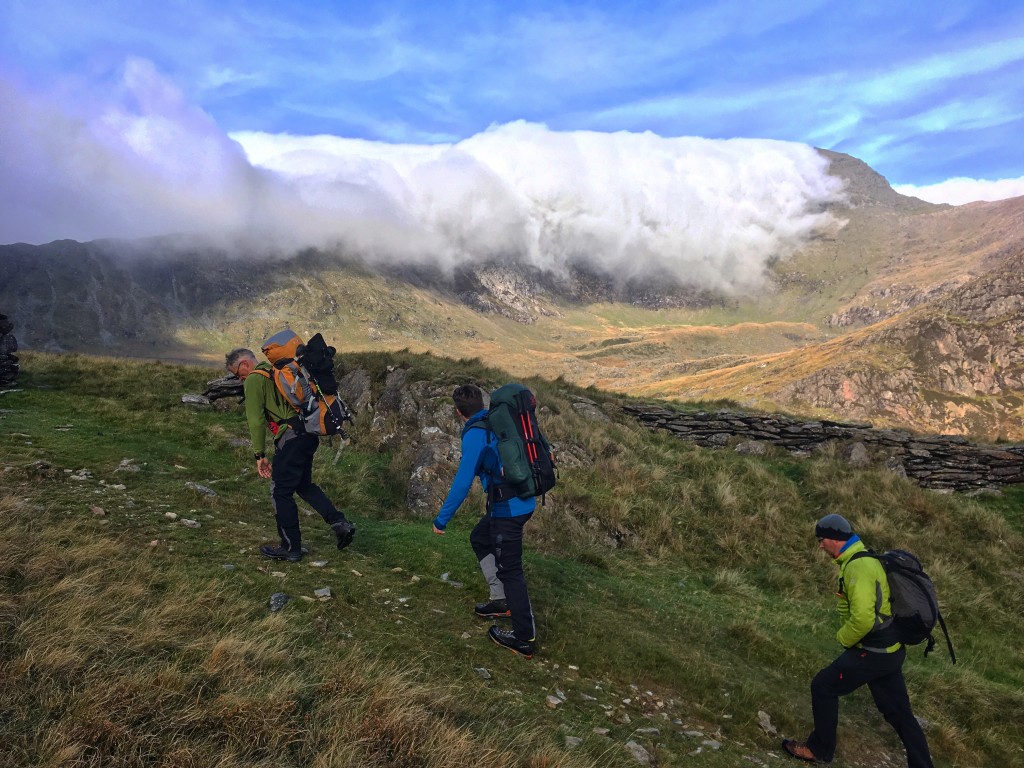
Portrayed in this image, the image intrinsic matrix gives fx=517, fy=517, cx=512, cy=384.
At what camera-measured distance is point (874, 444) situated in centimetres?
1581

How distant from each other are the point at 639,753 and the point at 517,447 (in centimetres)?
292

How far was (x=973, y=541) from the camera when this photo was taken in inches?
478

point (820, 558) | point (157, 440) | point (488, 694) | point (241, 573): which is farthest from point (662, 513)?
point (157, 440)

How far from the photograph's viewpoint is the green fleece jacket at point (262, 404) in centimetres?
665

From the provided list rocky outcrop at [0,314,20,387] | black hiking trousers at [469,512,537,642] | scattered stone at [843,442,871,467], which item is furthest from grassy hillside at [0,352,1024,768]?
rocky outcrop at [0,314,20,387]

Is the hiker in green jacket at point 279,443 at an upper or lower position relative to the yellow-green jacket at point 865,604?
upper

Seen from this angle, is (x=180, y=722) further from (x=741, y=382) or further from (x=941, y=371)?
(x=741, y=382)

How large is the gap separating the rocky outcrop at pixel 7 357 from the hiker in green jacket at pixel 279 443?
1405 centimetres

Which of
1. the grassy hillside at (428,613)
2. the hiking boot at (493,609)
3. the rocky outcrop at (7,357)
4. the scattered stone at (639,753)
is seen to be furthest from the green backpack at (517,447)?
the rocky outcrop at (7,357)

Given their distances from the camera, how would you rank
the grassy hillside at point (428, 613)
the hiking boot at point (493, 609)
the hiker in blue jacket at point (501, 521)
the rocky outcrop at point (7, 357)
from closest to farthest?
the grassy hillside at point (428, 613)
the hiker in blue jacket at point (501, 521)
the hiking boot at point (493, 609)
the rocky outcrop at point (7, 357)

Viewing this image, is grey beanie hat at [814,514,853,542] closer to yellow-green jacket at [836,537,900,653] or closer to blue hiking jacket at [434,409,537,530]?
yellow-green jacket at [836,537,900,653]

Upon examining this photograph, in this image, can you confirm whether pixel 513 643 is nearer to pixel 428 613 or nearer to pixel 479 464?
pixel 428 613

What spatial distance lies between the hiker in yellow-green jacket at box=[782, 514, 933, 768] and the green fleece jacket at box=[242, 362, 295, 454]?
253 inches

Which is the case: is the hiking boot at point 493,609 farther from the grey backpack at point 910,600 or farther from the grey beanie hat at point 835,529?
the grey backpack at point 910,600
